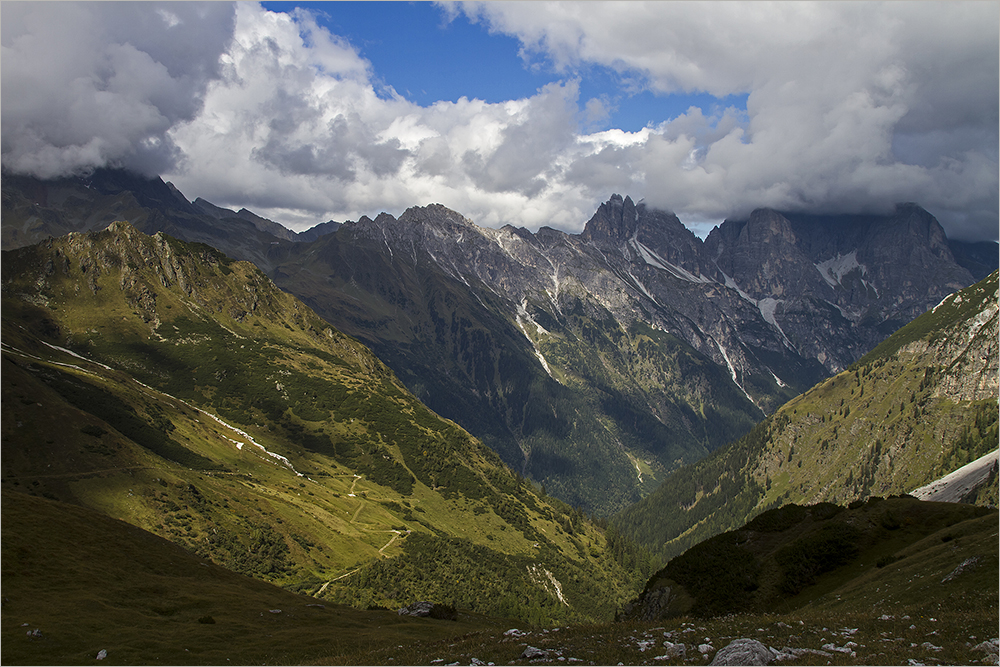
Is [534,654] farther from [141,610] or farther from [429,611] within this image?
[429,611]

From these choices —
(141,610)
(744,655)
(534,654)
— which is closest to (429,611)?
(141,610)

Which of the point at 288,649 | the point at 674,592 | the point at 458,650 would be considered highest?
the point at 458,650

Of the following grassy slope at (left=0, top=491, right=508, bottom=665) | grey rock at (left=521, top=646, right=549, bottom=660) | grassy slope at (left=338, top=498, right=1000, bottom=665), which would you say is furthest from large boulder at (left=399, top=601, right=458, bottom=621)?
grey rock at (left=521, top=646, right=549, bottom=660)

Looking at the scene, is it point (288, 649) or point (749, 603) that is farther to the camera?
point (749, 603)

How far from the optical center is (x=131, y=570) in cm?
7294

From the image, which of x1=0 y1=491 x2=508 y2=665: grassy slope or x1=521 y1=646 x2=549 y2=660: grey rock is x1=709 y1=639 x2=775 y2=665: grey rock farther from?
x1=0 y1=491 x2=508 y2=665: grassy slope

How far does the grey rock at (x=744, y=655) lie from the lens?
80.5 ft

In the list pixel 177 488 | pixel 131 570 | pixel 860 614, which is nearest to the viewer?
pixel 860 614

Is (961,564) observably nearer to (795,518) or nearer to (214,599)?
(795,518)

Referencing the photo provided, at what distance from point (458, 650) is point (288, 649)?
23.3 metres

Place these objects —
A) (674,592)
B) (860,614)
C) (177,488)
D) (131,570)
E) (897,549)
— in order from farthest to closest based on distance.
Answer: (177,488) < (131,570) < (674,592) < (897,549) < (860,614)

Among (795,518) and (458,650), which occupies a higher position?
(458,650)

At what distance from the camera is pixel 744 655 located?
24.8m

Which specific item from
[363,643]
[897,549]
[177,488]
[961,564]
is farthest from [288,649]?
[177,488]
